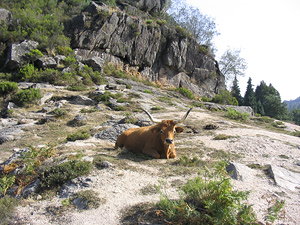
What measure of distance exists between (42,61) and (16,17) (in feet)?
31.8

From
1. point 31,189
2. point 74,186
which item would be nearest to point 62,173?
point 74,186

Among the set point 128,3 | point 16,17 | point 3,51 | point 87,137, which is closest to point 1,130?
point 87,137

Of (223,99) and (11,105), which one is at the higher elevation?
(223,99)

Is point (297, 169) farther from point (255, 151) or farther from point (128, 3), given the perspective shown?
point (128, 3)

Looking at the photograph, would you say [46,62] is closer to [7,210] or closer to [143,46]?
[143,46]

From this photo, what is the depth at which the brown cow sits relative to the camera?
594cm

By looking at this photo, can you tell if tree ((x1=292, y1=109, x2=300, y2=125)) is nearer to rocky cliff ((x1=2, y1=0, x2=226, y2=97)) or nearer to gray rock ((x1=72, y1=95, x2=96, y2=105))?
rocky cliff ((x1=2, y1=0, x2=226, y2=97))

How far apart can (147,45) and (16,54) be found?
20159 millimetres

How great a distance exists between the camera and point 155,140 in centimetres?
637

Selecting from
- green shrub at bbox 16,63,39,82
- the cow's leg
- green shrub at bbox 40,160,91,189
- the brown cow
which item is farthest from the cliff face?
green shrub at bbox 40,160,91,189

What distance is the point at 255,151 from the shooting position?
6.65 m

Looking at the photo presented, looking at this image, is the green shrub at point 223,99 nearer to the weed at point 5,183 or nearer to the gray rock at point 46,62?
the gray rock at point 46,62

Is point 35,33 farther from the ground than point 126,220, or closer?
farther from the ground

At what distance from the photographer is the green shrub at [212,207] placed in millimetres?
2539
